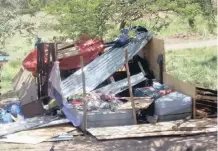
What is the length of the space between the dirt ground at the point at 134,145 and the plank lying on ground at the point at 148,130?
0.11 m

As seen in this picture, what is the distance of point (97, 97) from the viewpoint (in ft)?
34.0

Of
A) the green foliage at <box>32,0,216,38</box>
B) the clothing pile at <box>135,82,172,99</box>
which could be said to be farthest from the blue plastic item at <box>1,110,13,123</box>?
the clothing pile at <box>135,82,172,99</box>

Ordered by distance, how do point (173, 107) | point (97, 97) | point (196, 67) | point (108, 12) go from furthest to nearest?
point (196, 67), point (97, 97), point (173, 107), point (108, 12)

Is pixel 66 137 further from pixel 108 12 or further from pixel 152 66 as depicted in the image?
pixel 152 66

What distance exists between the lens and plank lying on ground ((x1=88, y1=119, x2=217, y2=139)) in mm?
8953

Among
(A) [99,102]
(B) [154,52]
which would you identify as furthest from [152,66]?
(A) [99,102]

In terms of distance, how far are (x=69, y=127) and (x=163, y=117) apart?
2116 millimetres

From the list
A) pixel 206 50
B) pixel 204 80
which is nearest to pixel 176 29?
pixel 206 50

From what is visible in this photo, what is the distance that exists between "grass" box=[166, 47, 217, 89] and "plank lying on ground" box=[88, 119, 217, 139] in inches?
144

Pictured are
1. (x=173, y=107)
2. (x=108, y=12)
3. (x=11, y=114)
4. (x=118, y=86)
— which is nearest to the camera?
(x=108, y=12)

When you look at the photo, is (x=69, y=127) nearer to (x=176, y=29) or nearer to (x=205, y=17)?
(x=205, y=17)

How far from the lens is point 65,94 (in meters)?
10.7

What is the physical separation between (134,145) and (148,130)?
0.64m

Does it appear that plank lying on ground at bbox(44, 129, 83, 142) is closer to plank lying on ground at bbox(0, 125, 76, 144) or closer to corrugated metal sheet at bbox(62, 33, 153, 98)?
plank lying on ground at bbox(0, 125, 76, 144)
